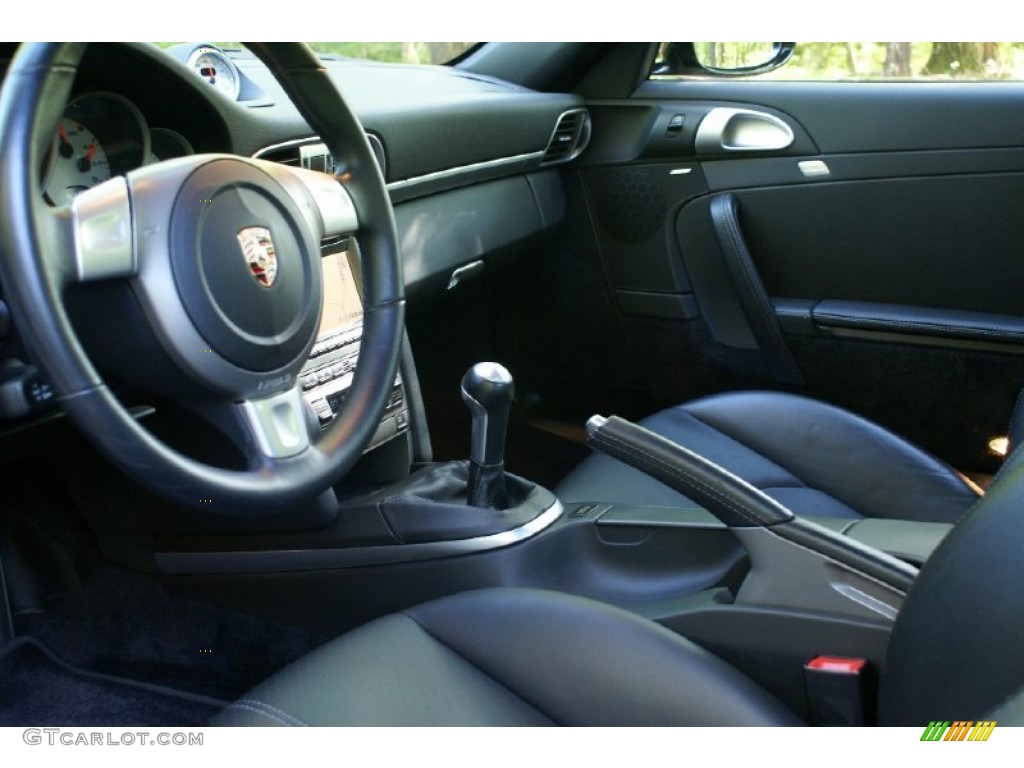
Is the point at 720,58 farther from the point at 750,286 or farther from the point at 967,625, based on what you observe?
the point at 967,625

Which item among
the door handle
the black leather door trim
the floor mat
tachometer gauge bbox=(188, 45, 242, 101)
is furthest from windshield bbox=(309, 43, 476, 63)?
the floor mat

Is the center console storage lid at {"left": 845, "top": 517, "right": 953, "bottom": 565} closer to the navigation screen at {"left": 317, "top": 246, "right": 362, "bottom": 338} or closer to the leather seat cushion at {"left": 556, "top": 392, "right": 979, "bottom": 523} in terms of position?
the leather seat cushion at {"left": 556, "top": 392, "right": 979, "bottom": 523}

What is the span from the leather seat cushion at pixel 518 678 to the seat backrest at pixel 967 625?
18 centimetres

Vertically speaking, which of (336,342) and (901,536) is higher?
(336,342)

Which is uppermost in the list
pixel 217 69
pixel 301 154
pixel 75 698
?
pixel 217 69

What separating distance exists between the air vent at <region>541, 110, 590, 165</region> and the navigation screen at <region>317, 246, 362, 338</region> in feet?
2.96

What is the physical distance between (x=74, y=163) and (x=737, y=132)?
1.41 m

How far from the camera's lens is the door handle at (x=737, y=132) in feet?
7.50

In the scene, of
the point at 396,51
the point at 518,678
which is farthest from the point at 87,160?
the point at 396,51

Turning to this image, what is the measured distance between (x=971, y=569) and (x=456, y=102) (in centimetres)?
Answer: 145

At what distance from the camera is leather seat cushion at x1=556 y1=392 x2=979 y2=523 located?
5.15ft

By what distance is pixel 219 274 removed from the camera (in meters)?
1.06

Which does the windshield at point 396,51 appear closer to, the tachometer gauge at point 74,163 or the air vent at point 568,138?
the air vent at point 568,138
